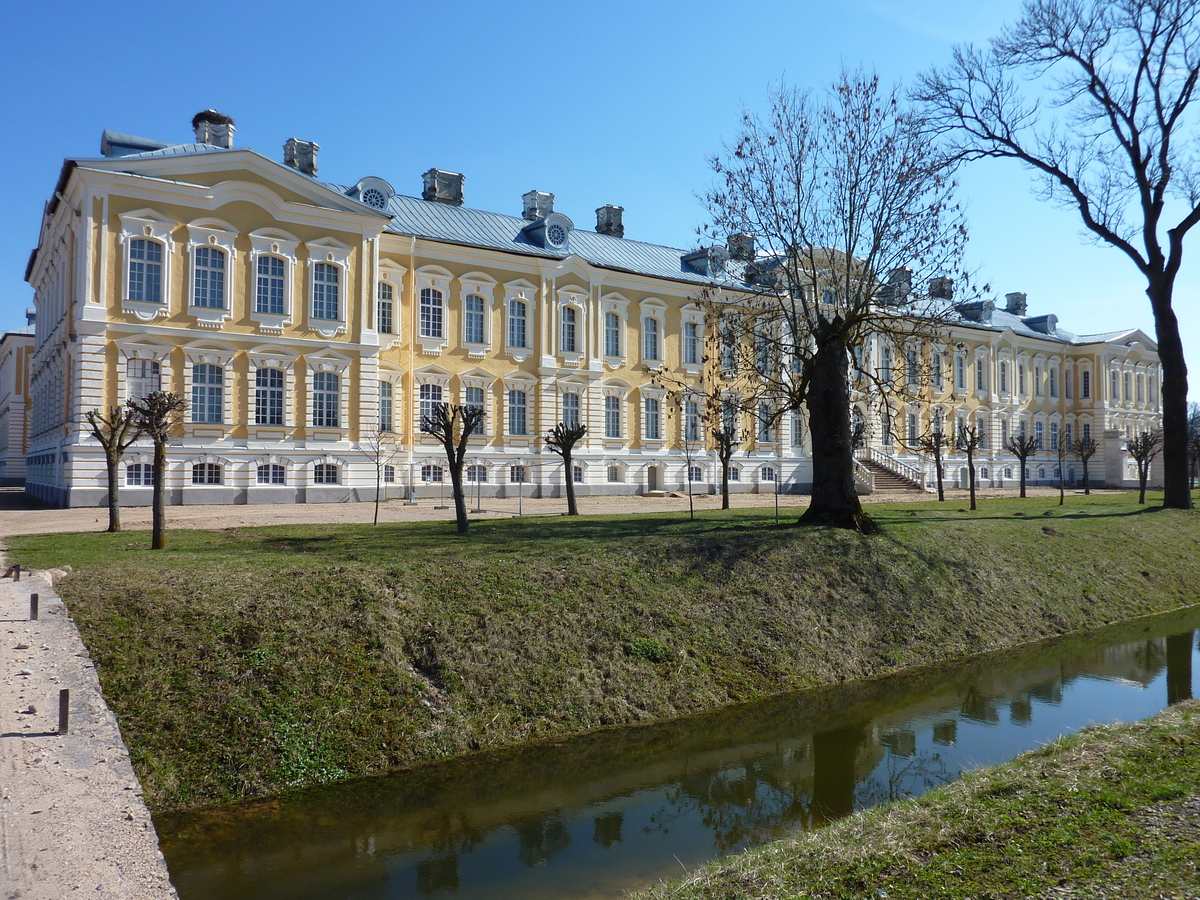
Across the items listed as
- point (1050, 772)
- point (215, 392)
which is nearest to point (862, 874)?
point (1050, 772)

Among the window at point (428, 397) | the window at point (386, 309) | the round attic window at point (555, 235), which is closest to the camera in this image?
the window at point (386, 309)

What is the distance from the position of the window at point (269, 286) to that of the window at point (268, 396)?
215cm

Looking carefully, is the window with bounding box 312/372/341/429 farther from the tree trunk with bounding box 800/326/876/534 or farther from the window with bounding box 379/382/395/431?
the tree trunk with bounding box 800/326/876/534

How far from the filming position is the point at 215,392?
2873cm

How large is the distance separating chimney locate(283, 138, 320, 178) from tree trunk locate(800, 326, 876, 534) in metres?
25.0

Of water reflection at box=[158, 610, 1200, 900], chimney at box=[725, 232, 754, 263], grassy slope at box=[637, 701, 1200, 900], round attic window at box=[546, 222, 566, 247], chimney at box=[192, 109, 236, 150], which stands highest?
chimney at box=[192, 109, 236, 150]

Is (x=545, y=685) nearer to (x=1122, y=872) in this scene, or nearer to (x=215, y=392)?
(x=1122, y=872)

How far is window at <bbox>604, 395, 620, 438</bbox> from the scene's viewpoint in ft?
129

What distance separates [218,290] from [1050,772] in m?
28.8

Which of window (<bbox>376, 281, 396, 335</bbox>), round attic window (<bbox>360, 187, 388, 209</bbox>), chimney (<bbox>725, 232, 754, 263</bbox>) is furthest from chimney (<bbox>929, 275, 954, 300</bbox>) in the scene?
round attic window (<bbox>360, 187, 388, 209</bbox>)

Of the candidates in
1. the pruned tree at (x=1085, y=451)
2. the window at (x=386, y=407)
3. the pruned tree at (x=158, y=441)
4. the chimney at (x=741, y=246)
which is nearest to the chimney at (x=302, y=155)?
Answer: the window at (x=386, y=407)

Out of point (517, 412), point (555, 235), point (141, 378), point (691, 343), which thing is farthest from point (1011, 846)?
point (691, 343)

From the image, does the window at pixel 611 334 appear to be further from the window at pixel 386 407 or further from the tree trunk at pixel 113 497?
the tree trunk at pixel 113 497

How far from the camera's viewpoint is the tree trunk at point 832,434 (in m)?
17.4
